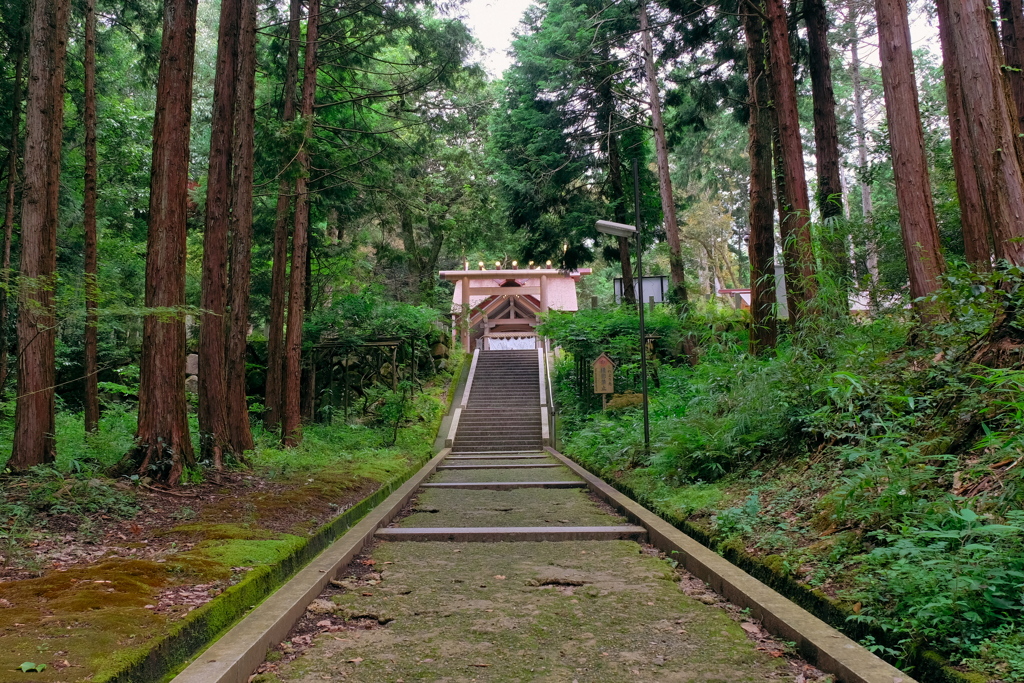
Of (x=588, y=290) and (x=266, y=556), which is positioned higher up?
(x=588, y=290)

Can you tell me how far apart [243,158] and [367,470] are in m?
5.71

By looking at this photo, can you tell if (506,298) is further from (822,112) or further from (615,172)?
(822,112)

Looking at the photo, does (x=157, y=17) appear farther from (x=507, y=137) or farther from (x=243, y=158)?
(x=507, y=137)

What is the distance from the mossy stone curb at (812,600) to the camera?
9.46ft

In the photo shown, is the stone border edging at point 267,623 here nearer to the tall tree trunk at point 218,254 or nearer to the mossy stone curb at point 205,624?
the mossy stone curb at point 205,624

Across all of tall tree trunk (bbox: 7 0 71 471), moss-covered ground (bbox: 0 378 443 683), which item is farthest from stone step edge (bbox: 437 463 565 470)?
tall tree trunk (bbox: 7 0 71 471)

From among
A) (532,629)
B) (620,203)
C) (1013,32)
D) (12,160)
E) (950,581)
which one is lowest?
(532,629)

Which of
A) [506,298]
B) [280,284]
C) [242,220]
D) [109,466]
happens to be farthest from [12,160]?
[506,298]

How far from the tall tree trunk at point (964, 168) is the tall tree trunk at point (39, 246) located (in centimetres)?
953

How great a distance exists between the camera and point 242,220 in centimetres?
1209

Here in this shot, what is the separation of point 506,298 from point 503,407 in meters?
14.3

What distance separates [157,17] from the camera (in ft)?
44.1

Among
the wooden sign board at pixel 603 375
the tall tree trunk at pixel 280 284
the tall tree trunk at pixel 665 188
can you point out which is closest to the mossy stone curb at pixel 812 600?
the wooden sign board at pixel 603 375

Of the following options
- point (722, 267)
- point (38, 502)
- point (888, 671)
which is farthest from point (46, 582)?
point (722, 267)
